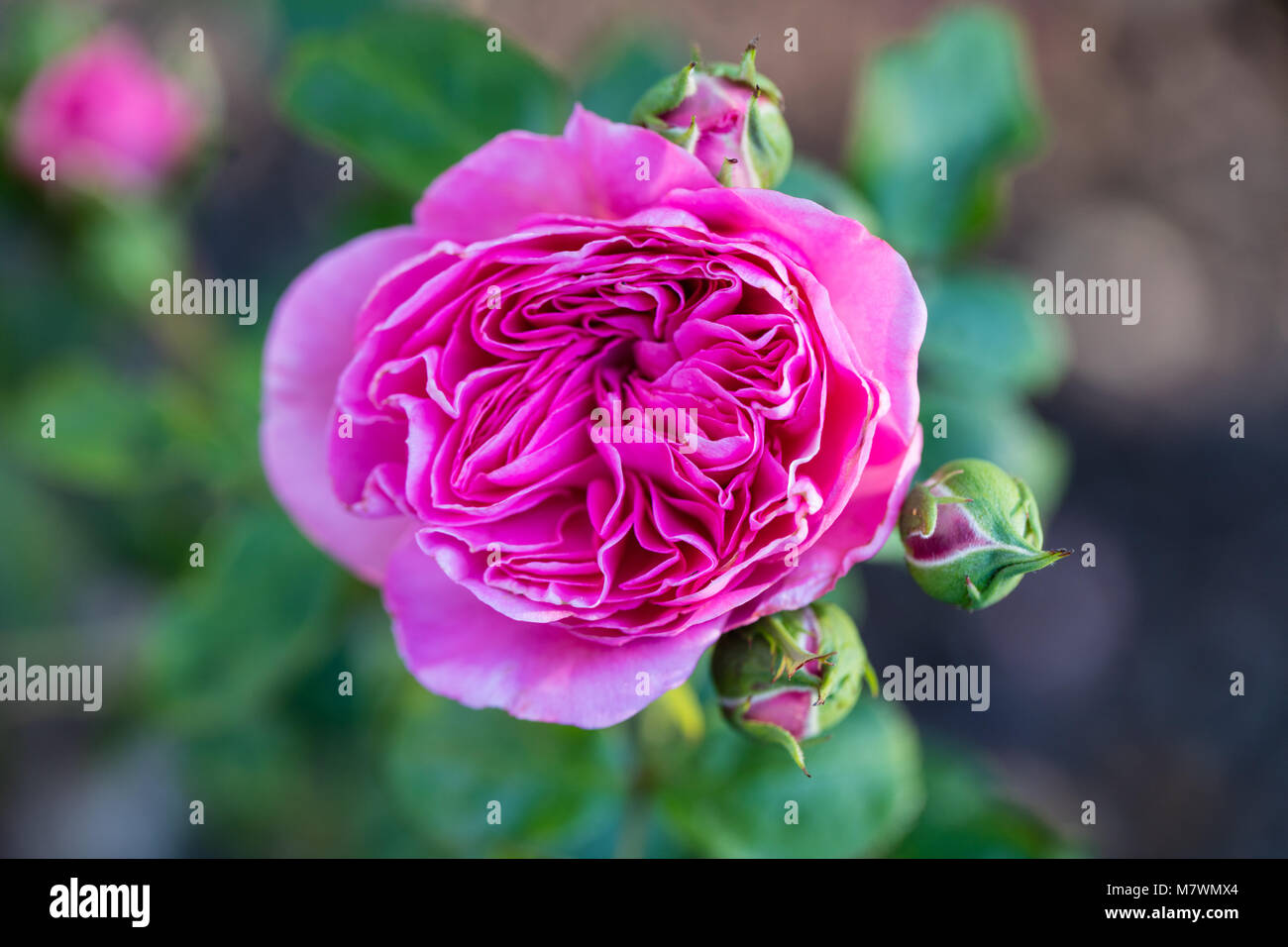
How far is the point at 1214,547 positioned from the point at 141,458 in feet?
8.61

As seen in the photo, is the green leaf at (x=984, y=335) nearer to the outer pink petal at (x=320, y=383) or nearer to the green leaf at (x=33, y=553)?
the outer pink petal at (x=320, y=383)

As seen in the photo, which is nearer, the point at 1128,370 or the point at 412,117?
the point at 412,117

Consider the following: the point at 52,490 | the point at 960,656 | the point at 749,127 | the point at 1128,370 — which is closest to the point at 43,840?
the point at 52,490

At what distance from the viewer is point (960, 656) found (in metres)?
2.82

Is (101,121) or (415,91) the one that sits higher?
(101,121)

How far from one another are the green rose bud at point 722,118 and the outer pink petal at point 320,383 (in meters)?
0.28

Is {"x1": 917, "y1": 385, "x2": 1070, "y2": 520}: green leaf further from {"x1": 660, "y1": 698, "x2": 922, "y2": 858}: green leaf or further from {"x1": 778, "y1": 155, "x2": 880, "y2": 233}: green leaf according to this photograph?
{"x1": 660, "y1": 698, "x2": 922, "y2": 858}: green leaf

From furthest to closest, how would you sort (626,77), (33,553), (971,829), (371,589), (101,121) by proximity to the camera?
(33,553)
(371,589)
(101,121)
(971,829)
(626,77)

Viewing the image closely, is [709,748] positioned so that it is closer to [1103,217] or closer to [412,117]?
[412,117]

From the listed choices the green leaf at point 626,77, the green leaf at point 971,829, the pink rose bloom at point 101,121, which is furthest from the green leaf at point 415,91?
the green leaf at point 971,829

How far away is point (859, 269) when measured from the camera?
37.2 inches

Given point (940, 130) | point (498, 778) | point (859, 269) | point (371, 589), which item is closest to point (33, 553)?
point (371, 589)

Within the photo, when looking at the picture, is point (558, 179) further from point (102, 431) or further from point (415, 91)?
point (102, 431)

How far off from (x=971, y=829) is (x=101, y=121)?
2047 mm
